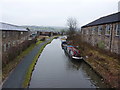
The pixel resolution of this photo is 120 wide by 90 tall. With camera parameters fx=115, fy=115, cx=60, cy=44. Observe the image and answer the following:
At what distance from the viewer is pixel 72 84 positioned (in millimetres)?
10281

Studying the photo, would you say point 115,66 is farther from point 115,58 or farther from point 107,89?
point 107,89

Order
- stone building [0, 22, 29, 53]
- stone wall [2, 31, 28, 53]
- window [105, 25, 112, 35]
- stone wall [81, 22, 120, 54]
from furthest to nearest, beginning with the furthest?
window [105, 25, 112, 35]
stone wall [2, 31, 28, 53]
stone building [0, 22, 29, 53]
stone wall [81, 22, 120, 54]

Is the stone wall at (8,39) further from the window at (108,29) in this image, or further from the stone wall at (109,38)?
the window at (108,29)

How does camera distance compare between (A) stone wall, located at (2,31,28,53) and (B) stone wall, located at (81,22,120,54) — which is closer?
(B) stone wall, located at (81,22,120,54)

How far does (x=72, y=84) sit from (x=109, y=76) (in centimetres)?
345

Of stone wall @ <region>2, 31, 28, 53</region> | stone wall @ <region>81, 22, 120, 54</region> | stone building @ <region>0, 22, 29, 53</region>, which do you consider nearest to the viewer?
stone wall @ <region>81, 22, 120, 54</region>

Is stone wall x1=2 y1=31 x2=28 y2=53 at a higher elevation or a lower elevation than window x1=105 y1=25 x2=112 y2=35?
lower

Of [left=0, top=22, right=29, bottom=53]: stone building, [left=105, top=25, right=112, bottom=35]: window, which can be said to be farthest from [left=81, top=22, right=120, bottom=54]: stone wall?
[left=0, top=22, right=29, bottom=53]: stone building

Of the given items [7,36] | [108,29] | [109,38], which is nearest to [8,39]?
[7,36]

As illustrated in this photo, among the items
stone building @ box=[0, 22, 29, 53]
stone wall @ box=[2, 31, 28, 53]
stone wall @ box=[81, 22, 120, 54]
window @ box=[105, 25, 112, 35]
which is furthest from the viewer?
window @ box=[105, 25, 112, 35]

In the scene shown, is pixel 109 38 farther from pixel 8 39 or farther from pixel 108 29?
pixel 8 39

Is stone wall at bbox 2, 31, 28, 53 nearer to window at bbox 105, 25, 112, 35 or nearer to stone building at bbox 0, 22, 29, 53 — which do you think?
stone building at bbox 0, 22, 29, 53

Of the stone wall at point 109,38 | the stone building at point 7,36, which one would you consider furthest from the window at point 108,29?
the stone building at point 7,36

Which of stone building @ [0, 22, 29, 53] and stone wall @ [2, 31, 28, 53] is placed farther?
stone wall @ [2, 31, 28, 53]
